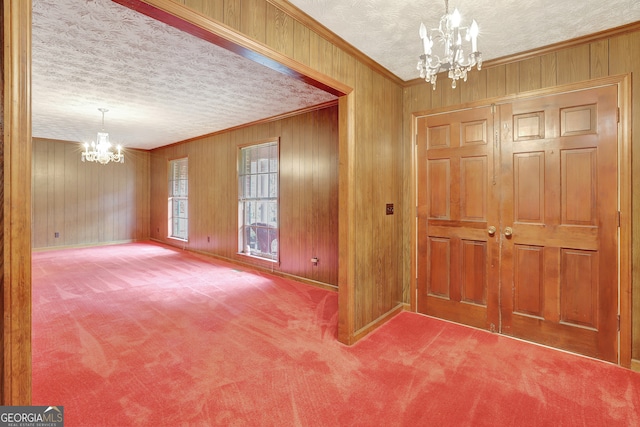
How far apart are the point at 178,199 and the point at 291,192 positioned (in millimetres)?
4177

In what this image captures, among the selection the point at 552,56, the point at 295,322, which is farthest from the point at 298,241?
the point at 552,56

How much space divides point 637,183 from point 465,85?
1.58m

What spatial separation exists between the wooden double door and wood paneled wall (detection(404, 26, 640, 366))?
0.11m

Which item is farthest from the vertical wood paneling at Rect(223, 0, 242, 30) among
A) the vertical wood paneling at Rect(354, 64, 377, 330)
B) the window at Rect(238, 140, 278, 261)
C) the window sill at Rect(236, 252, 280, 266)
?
the window sill at Rect(236, 252, 280, 266)

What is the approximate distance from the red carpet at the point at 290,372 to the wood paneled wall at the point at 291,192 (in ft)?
3.75

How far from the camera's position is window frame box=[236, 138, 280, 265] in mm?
5102

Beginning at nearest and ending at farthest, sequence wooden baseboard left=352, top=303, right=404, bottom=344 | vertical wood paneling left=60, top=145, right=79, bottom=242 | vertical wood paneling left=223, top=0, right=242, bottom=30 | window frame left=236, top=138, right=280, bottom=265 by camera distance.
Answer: vertical wood paneling left=223, top=0, right=242, bottom=30 < wooden baseboard left=352, top=303, right=404, bottom=344 < window frame left=236, top=138, right=280, bottom=265 < vertical wood paneling left=60, top=145, right=79, bottom=242

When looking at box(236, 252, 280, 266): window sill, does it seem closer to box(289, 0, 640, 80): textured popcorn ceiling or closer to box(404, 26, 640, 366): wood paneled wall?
box(404, 26, 640, 366): wood paneled wall

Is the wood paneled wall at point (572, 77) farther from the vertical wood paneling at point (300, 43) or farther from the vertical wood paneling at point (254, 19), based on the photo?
the vertical wood paneling at point (254, 19)

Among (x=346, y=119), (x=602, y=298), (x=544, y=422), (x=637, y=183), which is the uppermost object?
(x=346, y=119)

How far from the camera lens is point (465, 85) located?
9.89 ft

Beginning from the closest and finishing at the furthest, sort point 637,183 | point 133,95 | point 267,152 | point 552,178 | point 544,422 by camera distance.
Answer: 1. point 544,422
2. point 637,183
3. point 552,178
4. point 133,95
5. point 267,152

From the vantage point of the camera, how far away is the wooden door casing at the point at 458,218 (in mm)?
2910

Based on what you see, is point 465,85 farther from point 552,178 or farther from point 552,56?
point 552,178
